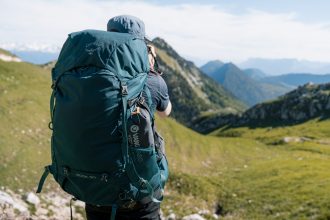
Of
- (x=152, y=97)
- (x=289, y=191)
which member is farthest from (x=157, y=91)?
(x=289, y=191)

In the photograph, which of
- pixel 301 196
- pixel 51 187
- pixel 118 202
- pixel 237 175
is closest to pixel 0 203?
pixel 51 187

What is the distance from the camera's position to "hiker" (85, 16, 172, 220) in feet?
21.1

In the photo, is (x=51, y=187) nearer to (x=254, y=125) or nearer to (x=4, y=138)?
(x=4, y=138)

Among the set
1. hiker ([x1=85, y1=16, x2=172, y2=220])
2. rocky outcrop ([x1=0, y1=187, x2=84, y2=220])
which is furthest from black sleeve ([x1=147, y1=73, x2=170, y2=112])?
rocky outcrop ([x1=0, y1=187, x2=84, y2=220])

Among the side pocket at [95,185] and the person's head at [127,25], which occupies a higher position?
the person's head at [127,25]

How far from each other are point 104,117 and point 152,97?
0.89 m

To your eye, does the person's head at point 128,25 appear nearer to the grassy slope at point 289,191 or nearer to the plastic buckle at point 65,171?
the plastic buckle at point 65,171

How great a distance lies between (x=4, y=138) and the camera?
29.3 metres

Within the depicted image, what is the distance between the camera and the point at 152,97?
6410 mm

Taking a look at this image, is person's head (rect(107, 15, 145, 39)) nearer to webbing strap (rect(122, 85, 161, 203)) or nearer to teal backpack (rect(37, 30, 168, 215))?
teal backpack (rect(37, 30, 168, 215))

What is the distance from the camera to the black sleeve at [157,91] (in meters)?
6.42

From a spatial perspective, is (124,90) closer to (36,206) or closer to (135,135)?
(135,135)

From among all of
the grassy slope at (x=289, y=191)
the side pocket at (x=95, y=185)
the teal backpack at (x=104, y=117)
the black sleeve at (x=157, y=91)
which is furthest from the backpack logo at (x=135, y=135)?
the grassy slope at (x=289, y=191)

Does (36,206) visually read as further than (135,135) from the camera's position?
Yes
